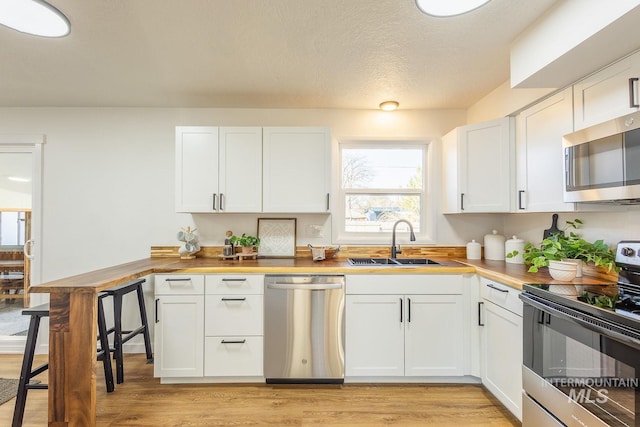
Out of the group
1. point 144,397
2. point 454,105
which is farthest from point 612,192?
point 144,397

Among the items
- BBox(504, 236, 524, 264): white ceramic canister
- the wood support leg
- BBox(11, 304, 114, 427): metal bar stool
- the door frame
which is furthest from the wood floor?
BBox(504, 236, 524, 264): white ceramic canister

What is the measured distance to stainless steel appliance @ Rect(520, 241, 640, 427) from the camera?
1146 millimetres

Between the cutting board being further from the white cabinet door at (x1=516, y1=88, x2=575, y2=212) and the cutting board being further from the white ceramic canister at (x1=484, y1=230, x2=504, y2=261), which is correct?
the white ceramic canister at (x1=484, y1=230, x2=504, y2=261)

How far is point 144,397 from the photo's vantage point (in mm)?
2152

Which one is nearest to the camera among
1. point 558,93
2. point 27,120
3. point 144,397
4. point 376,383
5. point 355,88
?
point 558,93

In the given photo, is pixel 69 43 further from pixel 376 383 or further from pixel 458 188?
pixel 376 383

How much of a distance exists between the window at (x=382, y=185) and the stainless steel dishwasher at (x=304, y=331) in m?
0.93

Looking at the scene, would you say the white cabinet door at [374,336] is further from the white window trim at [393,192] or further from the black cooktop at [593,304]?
the black cooktop at [593,304]

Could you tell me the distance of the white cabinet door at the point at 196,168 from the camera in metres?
2.64

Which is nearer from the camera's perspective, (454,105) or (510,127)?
(510,127)

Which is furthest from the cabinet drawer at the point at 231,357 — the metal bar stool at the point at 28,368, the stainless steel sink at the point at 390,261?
the stainless steel sink at the point at 390,261

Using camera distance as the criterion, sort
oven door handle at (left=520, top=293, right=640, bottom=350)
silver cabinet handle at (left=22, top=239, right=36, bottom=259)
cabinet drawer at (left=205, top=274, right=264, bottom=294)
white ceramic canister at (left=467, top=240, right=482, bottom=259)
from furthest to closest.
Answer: silver cabinet handle at (left=22, top=239, right=36, bottom=259) < white ceramic canister at (left=467, top=240, right=482, bottom=259) < cabinet drawer at (left=205, top=274, right=264, bottom=294) < oven door handle at (left=520, top=293, right=640, bottom=350)

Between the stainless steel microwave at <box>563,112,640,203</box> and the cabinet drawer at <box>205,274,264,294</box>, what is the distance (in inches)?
81.5

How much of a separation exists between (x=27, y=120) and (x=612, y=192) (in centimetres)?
458
